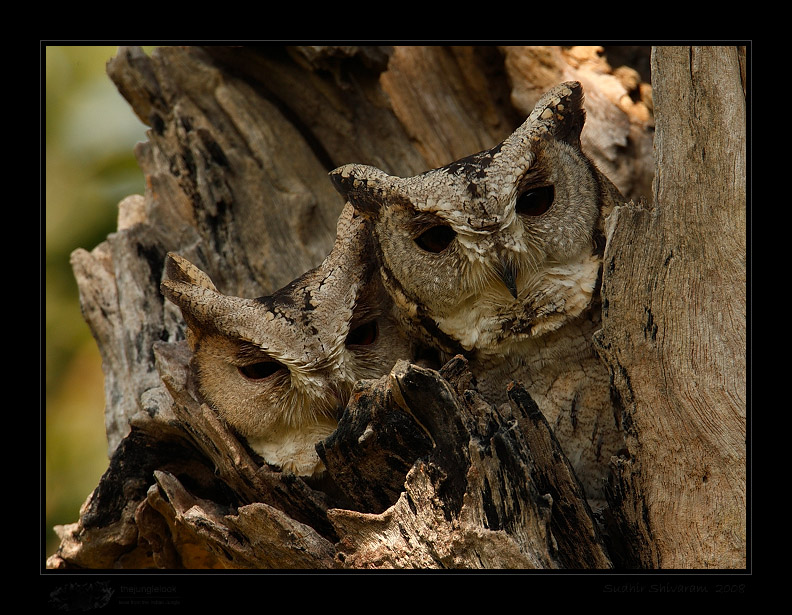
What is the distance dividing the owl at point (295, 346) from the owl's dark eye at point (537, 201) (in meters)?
0.46

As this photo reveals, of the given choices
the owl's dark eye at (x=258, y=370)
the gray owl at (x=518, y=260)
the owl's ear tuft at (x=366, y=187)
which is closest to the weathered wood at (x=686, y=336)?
the gray owl at (x=518, y=260)

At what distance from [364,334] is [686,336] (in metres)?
0.91

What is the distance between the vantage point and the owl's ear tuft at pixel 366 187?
2.09 m

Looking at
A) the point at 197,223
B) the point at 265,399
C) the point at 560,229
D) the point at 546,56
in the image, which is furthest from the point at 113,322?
the point at 546,56

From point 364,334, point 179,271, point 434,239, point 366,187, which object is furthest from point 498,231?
point 179,271

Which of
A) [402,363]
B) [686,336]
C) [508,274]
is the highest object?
[508,274]

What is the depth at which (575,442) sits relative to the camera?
2031 millimetres

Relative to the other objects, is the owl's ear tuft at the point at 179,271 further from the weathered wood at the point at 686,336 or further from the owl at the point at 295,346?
the weathered wood at the point at 686,336

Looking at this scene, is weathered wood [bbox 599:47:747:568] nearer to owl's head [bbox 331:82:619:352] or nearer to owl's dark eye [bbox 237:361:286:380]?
owl's head [bbox 331:82:619:352]

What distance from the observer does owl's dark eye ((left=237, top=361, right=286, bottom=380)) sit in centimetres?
220

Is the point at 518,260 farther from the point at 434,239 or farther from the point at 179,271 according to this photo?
the point at 179,271

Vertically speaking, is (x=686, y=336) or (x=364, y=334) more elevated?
(x=364, y=334)

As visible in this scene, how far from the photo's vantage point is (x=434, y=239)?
6.90ft

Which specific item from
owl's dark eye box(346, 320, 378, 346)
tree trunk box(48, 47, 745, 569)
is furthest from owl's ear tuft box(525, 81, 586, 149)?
owl's dark eye box(346, 320, 378, 346)
